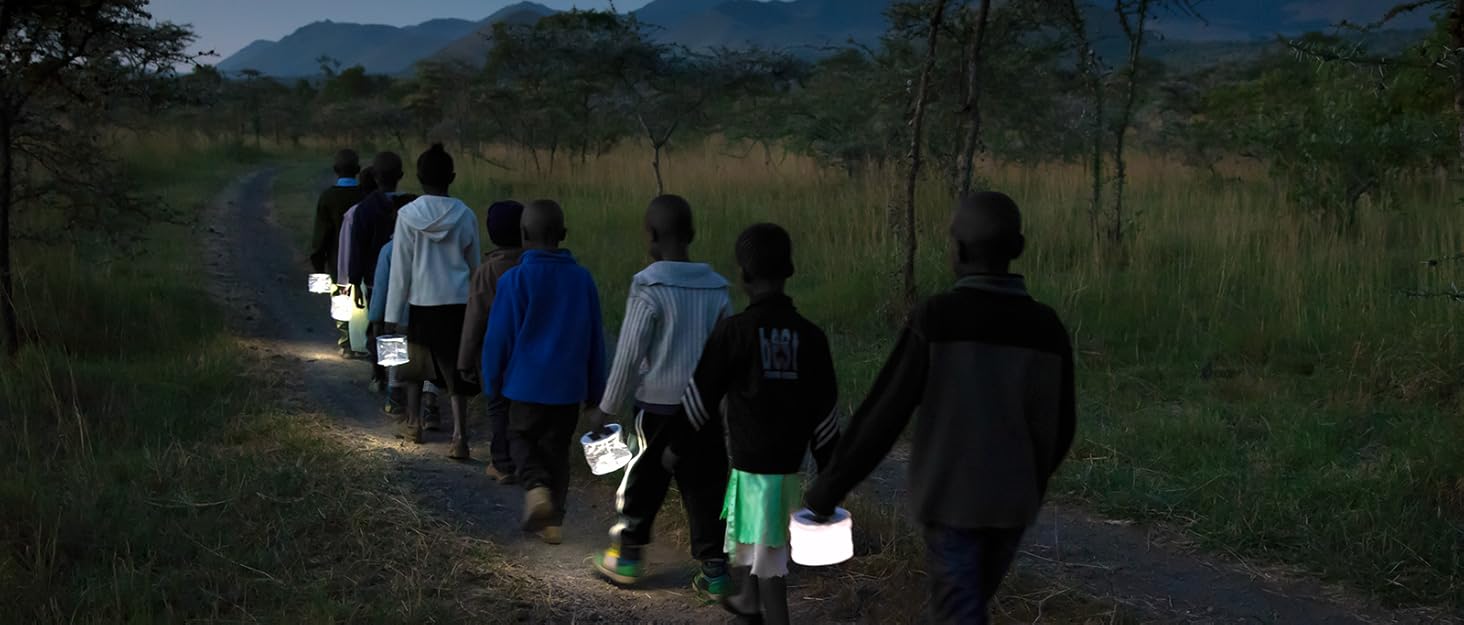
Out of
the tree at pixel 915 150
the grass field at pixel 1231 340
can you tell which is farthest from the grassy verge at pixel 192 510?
the tree at pixel 915 150

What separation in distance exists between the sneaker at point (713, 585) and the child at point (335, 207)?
4.39 m

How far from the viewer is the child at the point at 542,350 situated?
454 centimetres

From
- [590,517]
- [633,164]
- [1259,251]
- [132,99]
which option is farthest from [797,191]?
[590,517]

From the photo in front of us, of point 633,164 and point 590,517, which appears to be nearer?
point 590,517

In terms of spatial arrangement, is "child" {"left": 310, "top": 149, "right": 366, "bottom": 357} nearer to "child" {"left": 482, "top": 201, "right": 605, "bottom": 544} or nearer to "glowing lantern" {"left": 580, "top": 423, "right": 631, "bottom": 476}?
"child" {"left": 482, "top": 201, "right": 605, "bottom": 544}

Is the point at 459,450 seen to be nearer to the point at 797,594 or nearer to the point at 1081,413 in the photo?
the point at 797,594

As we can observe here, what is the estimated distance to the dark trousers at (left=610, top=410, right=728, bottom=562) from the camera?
Answer: 391 cm

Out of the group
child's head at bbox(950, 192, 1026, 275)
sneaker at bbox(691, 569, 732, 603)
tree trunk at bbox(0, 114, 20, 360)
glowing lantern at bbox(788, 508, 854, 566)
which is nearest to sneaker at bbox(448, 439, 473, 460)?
sneaker at bbox(691, 569, 732, 603)

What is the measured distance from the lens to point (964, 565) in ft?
8.97

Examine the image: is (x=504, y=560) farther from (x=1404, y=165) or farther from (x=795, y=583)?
(x=1404, y=165)

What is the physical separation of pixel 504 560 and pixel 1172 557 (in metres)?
2.63

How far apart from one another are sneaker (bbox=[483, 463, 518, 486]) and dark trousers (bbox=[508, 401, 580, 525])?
30.8 inches

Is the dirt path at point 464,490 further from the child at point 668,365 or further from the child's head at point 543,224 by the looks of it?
the child's head at point 543,224

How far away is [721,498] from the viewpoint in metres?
4.07
